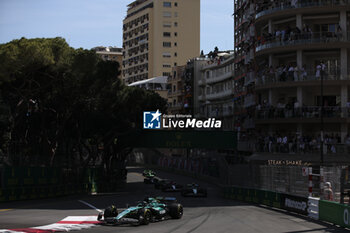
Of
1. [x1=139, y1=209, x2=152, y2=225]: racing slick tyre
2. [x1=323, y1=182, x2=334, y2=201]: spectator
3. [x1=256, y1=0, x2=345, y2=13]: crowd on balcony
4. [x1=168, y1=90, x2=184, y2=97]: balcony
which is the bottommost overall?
[x1=139, y1=209, x2=152, y2=225]: racing slick tyre

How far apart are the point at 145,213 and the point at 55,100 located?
29.7m

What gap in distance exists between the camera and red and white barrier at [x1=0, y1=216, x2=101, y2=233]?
22344mm

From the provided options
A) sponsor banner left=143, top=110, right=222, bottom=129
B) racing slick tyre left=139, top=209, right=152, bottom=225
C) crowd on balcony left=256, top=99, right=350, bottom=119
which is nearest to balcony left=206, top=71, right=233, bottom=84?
sponsor banner left=143, top=110, right=222, bottom=129

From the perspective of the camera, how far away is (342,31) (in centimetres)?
5091

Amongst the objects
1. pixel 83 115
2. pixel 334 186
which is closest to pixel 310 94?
pixel 83 115

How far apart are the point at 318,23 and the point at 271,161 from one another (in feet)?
43.8

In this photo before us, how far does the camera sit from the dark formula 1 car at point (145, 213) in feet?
81.8

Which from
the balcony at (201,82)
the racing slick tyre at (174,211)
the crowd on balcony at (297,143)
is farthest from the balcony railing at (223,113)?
the racing slick tyre at (174,211)

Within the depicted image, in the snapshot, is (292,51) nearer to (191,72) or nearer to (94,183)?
(94,183)

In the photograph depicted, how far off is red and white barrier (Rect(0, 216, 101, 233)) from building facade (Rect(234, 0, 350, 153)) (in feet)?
78.3

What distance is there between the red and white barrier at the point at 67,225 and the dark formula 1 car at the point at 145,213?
26.1 inches

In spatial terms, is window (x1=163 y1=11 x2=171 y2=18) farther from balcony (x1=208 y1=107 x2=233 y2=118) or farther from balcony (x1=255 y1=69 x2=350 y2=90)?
balcony (x1=255 y1=69 x2=350 y2=90)

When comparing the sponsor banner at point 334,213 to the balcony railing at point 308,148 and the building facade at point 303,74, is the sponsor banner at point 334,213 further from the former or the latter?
the building facade at point 303,74

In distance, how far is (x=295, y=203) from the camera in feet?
107
